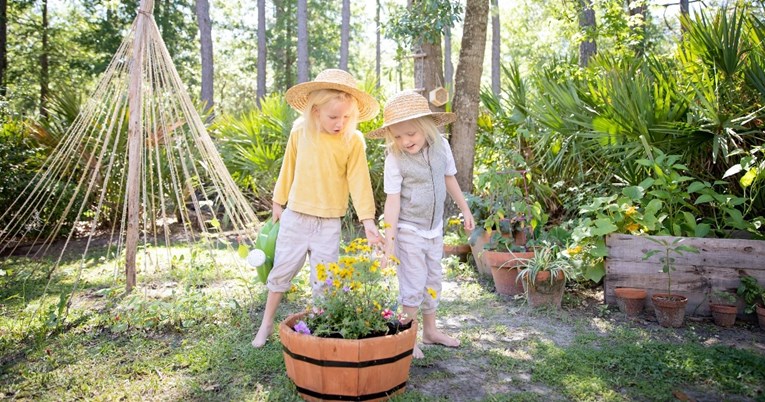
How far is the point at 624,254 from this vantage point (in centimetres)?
342

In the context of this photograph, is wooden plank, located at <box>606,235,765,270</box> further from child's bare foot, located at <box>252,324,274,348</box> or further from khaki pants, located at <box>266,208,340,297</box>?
child's bare foot, located at <box>252,324,274,348</box>

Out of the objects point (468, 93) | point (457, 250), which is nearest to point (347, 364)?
point (457, 250)

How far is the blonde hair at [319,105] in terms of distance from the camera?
8.54 feet

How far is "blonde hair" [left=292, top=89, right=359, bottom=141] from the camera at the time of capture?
8.54 feet

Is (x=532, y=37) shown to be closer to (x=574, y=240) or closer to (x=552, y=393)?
(x=574, y=240)

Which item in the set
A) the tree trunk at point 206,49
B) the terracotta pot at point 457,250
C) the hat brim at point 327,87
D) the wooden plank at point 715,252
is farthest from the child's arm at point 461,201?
the tree trunk at point 206,49

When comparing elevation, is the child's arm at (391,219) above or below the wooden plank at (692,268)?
above

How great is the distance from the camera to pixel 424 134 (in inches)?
102

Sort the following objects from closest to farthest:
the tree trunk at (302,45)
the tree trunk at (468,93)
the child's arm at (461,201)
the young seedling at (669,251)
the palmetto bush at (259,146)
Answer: the child's arm at (461,201) < the young seedling at (669,251) < the tree trunk at (468,93) < the palmetto bush at (259,146) < the tree trunk at (302,45)

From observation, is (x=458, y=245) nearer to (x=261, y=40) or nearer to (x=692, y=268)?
(x=692, y=268)

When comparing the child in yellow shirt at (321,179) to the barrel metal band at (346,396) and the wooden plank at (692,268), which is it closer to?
the barrel metal band at (346,396)

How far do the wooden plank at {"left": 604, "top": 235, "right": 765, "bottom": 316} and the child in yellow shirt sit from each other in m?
1.80

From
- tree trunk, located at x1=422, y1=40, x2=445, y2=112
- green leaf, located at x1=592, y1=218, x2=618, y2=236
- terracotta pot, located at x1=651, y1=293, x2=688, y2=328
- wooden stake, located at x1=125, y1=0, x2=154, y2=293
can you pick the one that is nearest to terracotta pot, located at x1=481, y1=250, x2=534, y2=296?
green leaf, located at x1=592, y1=218, x2=618, y2=236

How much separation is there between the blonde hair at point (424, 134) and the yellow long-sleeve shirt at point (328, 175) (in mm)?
145
